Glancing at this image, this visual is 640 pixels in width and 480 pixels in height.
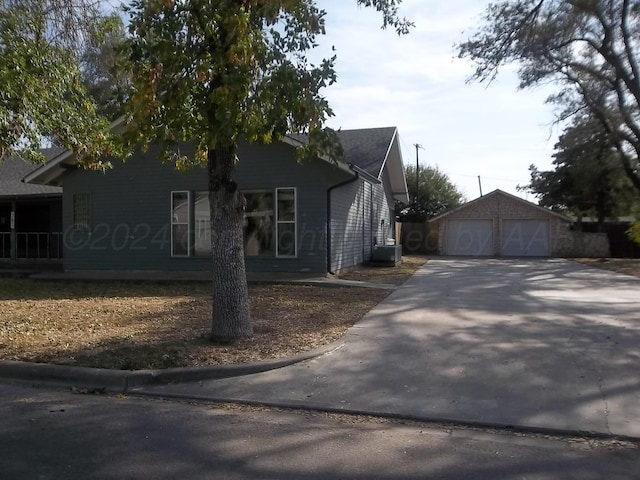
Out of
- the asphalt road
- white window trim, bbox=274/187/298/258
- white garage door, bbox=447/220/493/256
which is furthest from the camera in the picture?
white garage door, bbox=447/220/493/256

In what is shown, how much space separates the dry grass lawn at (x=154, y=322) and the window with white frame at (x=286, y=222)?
1614 millimetres

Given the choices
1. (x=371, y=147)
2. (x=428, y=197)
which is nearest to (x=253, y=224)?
(x=371, y=147)

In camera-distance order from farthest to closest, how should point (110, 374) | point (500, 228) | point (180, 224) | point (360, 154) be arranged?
point (500, 228), point (360, 154), point (180, 224), point (110, 374)

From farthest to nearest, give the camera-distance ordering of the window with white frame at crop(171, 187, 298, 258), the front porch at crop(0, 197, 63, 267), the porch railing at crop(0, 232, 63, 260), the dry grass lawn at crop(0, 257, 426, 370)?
the porch railing at crop(0, 232, 63, 260) → the front porch at crop(0, 197, 63, 267) → the window with white frame at crop(171, 187, 298, 258) → the dry grass lawn at crop(0, 257, 426, 370)

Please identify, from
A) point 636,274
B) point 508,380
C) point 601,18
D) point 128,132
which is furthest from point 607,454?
point 601,18

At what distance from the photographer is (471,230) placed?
107ft

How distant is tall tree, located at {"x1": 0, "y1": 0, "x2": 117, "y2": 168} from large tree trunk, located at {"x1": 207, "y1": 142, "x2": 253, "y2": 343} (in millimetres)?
2207

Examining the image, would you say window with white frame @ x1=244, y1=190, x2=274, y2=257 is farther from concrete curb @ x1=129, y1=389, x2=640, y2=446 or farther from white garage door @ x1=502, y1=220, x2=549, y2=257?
white garage door @ x1=502, y1=220, x2=549, y2=257

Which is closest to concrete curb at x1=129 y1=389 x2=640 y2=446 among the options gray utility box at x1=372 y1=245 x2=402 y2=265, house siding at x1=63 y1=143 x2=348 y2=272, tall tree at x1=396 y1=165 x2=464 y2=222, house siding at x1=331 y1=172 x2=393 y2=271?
house siding at x1=63 y1=143 x2=348 y2=272

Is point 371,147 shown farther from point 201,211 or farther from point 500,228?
point 500,228

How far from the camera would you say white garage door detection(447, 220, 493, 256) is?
32.3 m

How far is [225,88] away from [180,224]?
1079cm

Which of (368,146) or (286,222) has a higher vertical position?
(368,146)

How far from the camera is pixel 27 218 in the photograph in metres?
23.7
